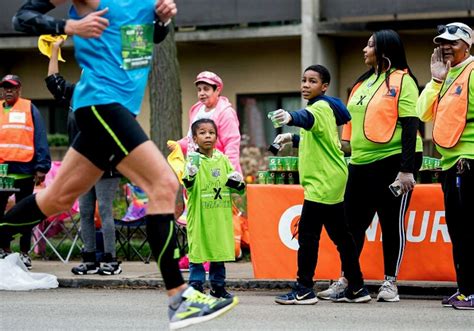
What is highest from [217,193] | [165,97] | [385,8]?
[385,8]

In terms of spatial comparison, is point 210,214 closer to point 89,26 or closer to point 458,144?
point 458,144

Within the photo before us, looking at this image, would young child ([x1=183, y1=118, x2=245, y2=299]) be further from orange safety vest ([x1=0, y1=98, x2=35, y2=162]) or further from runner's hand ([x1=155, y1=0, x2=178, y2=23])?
orange safety vest ([x1=0, y1=98, x2=35, y2=162])

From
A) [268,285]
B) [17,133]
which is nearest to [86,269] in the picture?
[17,133]

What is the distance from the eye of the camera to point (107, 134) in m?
6.72

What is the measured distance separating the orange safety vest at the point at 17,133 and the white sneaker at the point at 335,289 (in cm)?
420

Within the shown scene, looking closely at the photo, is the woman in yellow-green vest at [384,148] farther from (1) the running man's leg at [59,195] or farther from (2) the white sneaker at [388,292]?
(1) the running man's leg at [59,195]

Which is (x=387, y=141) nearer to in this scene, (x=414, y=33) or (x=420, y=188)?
(x=420, y=188)

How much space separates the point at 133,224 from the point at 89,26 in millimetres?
6841

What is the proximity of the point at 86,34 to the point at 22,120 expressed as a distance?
255 inches

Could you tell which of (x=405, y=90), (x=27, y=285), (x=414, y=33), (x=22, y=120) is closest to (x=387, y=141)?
(x=405, y=90)

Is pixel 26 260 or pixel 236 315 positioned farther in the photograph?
pixel 26 260

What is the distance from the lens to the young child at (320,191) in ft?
31.9

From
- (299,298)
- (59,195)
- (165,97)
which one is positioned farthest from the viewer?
(165,97)

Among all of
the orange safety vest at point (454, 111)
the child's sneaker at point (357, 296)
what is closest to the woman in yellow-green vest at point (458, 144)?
the orange safety vest at point (454, 111)
